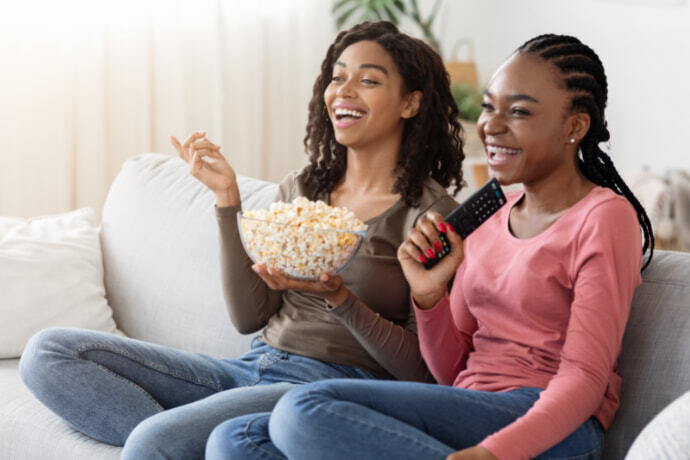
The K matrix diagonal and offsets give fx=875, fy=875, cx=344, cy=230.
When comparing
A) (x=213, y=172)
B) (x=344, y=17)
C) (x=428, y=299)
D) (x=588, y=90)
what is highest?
(x=344, y=17)

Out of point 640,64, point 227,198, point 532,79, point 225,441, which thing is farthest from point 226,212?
point 640,64

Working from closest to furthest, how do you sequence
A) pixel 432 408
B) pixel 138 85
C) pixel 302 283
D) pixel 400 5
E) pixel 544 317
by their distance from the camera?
pixel 432 408, pixel 544 317, pixel 302 283, pixel 138 85, pixel 400 5

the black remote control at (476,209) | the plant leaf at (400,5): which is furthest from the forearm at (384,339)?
the plant leaf at (400,5)

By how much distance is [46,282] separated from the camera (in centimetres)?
207

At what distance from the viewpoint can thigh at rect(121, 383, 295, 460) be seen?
1370 millimetres

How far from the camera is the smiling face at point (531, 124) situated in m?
1.38

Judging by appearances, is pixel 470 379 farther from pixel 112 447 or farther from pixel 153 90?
pixel 153 90

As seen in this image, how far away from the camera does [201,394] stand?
5.41ft

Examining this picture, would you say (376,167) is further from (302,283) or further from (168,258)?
(168,258)

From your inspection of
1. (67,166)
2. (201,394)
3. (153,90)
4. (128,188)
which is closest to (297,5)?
(153,90)

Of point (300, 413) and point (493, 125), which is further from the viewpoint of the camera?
point (493, 125)

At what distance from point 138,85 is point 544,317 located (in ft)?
8.15

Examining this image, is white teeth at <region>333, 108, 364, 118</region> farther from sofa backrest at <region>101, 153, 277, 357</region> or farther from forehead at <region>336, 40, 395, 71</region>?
→ sofa backrest at <region>101, 153, 277, 357</region>

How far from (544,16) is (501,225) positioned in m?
3.34
